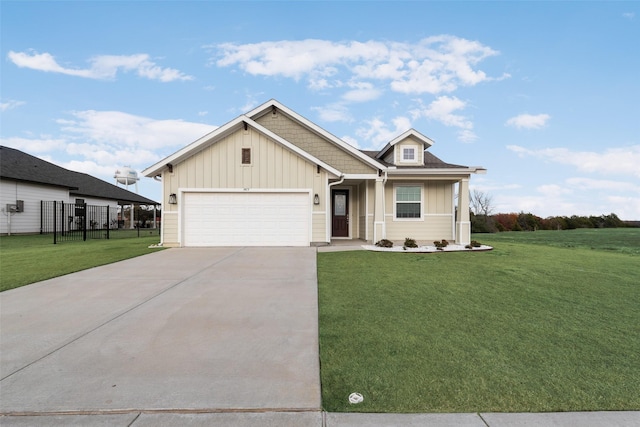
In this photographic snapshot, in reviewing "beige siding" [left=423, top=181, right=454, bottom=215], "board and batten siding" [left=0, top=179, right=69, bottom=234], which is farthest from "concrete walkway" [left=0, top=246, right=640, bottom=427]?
"board and batten siding" [left=0, top=179, right=69, bottom=234]

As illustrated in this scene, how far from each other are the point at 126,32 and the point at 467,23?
1232 centimetres

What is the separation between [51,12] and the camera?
34.6ft

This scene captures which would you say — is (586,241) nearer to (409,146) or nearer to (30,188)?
(409,146)

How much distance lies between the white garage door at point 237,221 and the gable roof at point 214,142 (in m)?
1.44

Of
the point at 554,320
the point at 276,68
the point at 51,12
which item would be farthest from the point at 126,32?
the point at 554,320

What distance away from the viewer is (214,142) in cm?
1199

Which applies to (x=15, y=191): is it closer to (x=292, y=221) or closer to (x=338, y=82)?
(x=292, y=221)

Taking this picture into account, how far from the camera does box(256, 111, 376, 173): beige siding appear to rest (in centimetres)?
1334

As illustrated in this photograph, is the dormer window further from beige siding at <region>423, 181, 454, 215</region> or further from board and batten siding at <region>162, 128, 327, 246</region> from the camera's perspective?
board and batten siding at <region>162, 128, 327, 246</region>

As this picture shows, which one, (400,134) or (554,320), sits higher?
(400,134)

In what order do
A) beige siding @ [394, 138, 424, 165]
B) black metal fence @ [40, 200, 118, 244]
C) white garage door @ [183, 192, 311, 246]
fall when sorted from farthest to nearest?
black metal fence @ [40, 200, 118, 244] → beige siding @ [394, 138, 424, 165] → white garage door @ [183, 192, 311, 246]

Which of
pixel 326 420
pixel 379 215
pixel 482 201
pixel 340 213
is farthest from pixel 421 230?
pixel 482 201

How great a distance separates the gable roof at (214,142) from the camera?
11562mm

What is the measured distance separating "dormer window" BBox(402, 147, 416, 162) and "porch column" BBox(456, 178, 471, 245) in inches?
93.7
